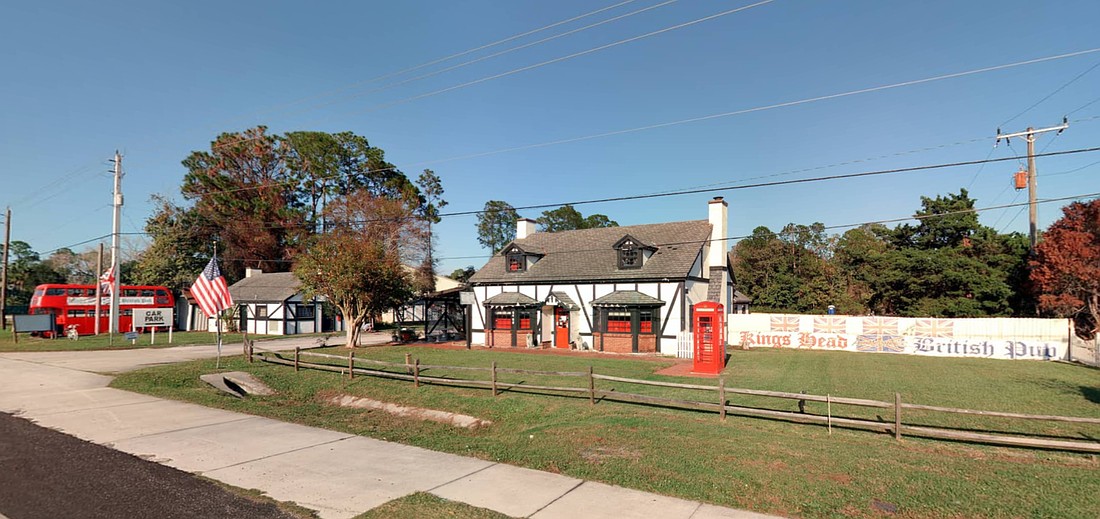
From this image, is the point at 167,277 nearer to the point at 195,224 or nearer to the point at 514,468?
the point at 195,224

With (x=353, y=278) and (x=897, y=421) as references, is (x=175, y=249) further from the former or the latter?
(x=897, y=421)

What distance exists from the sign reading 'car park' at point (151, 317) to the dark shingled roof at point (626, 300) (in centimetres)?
2881

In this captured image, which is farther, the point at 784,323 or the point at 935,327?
the point at 784,323

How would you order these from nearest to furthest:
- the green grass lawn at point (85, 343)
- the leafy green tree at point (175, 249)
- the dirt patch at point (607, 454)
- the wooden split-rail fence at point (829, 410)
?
1. the wooden split-rail fence at point (829, 410)
2. the dirt patch at point (607, 454)
3. the green grass lawn at point (85, 343)
4. the leafy green tree at point (175, 249)

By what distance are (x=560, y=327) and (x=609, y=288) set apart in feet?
11.2

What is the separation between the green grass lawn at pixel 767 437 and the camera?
7.38 metres

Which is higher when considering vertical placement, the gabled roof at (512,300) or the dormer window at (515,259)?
the dormer window at (515,259)

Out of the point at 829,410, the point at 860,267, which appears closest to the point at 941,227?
the point at 860,267

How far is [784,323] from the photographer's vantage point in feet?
97.6

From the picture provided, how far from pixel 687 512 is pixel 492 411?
6.99 meters

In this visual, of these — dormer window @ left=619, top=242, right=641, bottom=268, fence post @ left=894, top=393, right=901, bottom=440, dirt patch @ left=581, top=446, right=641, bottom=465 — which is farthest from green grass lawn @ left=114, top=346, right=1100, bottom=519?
dormer window @ left=619, top=242, right=641, bottom=268

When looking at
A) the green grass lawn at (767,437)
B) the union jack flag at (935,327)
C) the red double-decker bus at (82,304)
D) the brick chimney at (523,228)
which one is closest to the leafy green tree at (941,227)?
the union jack flag at (935,327)

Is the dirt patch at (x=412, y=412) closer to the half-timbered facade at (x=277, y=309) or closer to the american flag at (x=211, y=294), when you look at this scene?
the american flag at (x=211, y=294)

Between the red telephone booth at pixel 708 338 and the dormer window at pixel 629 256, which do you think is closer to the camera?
→ the red telephone booth at pixel 708 338
